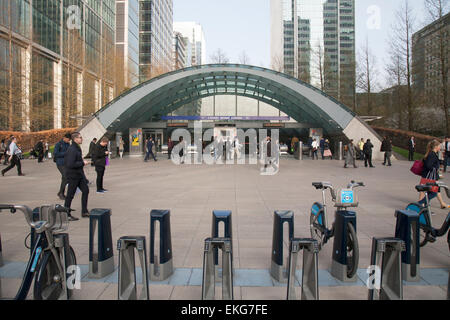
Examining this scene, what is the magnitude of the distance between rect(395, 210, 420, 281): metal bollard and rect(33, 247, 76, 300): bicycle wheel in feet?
12.7

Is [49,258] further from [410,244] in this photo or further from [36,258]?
→ [410,244]

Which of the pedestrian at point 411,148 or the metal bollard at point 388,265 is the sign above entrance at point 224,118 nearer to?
the pedestrian at point 411,148

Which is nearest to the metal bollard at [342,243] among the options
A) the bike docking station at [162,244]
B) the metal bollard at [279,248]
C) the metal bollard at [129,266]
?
the metal bollard at [279,248]

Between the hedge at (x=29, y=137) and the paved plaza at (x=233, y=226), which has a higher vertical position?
the hedge at (x=29, y=137)

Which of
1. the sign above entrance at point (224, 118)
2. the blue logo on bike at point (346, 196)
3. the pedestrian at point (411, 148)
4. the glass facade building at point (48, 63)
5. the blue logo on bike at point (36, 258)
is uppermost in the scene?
the glass facade building at point (48, 63)

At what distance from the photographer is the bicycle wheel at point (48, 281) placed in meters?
3.34

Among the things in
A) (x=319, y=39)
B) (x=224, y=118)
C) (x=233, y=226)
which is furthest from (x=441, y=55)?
(x=319, y=39)

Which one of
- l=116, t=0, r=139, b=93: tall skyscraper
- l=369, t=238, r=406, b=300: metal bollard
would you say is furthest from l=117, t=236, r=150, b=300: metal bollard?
l=116, t=0, r=139, b=93: tall skyscraper

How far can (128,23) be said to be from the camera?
205 ft

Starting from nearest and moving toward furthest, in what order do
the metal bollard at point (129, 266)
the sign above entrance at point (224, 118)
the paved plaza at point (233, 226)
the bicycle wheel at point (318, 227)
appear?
the metal bollard at point (129, 266) < the paved plaza at point (233, 226) < the bicycle wheel at point (318, 227) < the sign above entrance at point (224, 118)

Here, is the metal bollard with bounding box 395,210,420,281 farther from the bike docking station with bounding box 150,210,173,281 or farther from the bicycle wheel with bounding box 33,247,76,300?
the bicycle wheel with bounding box 33,247,76,300

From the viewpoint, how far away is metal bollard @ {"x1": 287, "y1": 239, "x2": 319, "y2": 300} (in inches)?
131

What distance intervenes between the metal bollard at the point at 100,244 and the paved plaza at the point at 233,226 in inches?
5.1

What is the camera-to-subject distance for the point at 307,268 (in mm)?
3488
